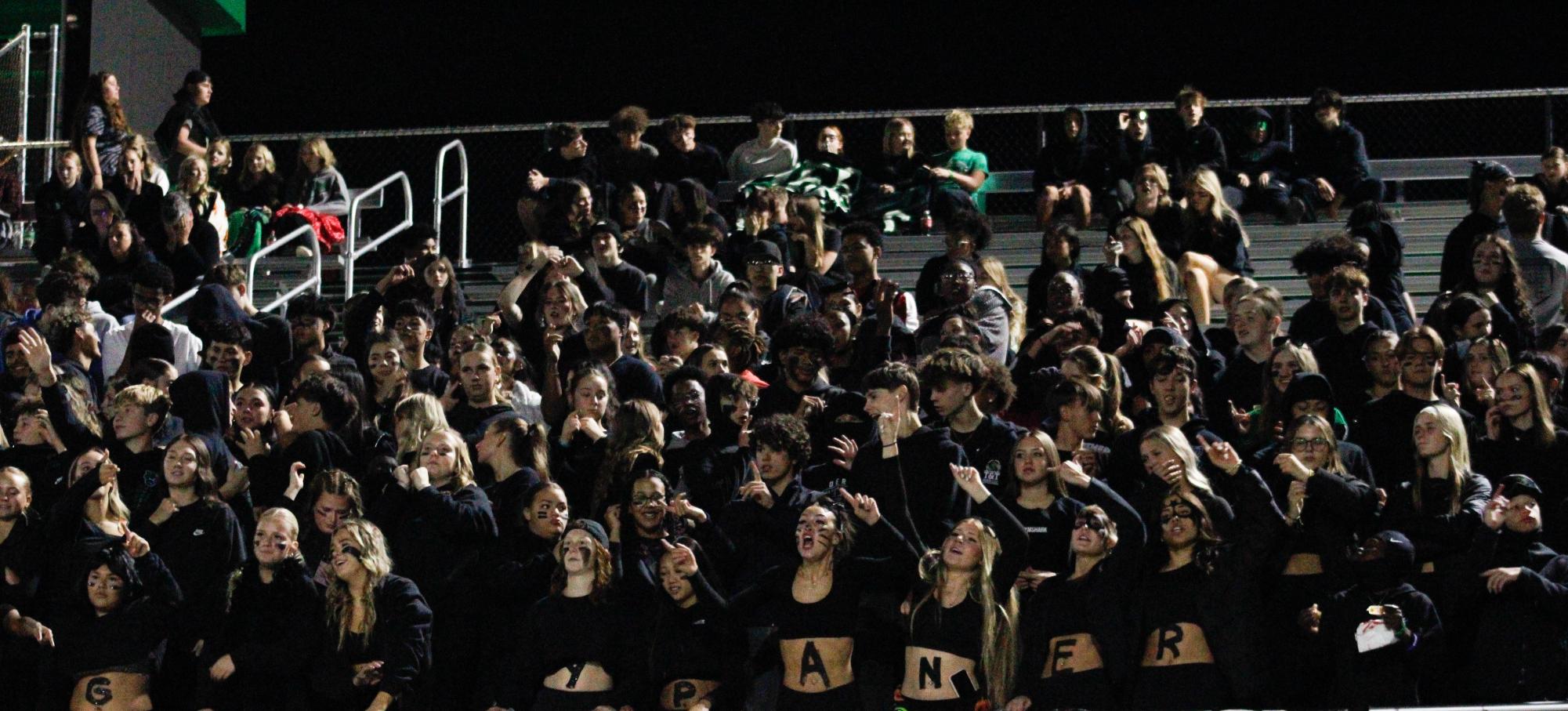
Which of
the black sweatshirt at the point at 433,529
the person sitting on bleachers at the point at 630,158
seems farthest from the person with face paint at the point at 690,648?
the person sitting on bleachers at the point at 630,158

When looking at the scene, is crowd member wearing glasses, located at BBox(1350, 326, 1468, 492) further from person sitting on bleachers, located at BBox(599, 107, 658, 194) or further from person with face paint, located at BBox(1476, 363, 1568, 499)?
person sitting on bleachers, located at BBox(599, 107, 658, 194)

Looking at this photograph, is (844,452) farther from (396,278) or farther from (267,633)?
(396,278)

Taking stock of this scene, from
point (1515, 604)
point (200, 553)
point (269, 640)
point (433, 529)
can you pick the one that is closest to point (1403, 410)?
A: point (1515, 604)

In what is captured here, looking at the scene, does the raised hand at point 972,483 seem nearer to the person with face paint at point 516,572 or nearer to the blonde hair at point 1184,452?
the blonde hair at point 1184,452

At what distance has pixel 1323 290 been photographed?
9945mm

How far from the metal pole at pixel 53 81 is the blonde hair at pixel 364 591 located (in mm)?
8747

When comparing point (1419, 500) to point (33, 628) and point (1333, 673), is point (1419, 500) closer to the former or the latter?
point (1333, 673)

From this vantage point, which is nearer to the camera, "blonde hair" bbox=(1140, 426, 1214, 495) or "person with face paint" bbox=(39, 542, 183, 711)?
"blonde hair" bbox=(1140, 426, 1214, 495)

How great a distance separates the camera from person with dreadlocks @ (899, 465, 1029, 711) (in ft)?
25.9

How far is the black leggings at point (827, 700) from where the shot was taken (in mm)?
7949

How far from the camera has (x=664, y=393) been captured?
943 centimetres

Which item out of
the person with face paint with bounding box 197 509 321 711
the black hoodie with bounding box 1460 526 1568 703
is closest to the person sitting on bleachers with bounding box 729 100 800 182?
the person with face paint with bounding box 197 509 321 711

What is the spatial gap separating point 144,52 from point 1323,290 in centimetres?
1057

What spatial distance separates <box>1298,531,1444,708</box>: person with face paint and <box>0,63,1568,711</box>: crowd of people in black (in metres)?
0.01
